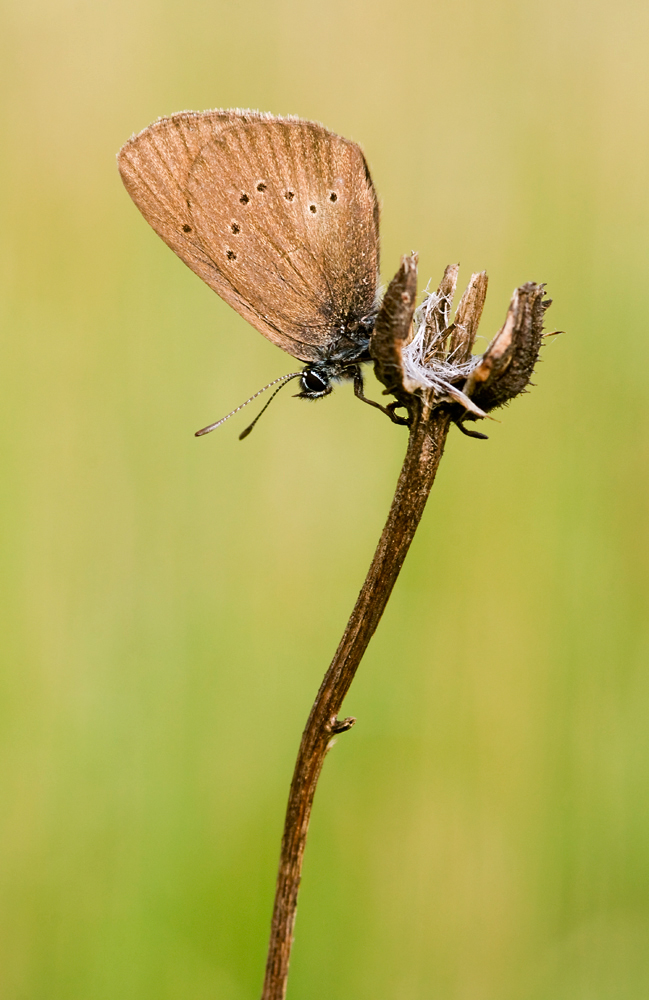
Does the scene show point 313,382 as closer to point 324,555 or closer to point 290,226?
point 290,226

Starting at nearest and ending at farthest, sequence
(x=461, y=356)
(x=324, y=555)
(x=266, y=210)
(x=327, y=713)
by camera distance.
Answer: (x=327, y=713) → (x=461, y=356) → (x=266, y=210) → (x=324, y=555)

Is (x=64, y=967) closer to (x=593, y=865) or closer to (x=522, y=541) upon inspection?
(x=593, y=865)

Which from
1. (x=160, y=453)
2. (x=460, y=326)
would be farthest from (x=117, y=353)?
(x=460, y=326)

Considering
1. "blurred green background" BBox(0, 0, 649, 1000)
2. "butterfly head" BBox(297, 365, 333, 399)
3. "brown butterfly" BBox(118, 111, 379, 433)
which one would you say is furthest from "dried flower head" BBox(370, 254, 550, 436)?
"blurred green background" BBox(0, 0, 649, 1000)

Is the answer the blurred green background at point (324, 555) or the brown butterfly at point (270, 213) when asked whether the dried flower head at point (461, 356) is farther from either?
the blurred green background at point (324, 555)

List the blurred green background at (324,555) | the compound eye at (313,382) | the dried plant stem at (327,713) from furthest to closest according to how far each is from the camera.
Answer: the blurred green background at (324,555) → the compound eye at (313,382) → the dried plant stem at (327,713)

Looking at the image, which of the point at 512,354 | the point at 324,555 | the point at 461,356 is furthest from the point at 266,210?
the point at 324,555

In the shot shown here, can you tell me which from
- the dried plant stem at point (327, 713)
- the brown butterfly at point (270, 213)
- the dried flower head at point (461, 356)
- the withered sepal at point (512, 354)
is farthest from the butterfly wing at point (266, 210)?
the dried plant stem at point (327, 713)
